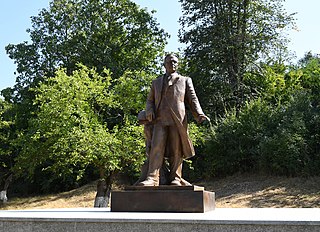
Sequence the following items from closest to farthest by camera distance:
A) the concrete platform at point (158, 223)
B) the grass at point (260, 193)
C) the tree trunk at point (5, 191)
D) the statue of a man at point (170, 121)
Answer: the concrete platform at point (158, 223), the statue of a man at point (170, 121), the grass at point (260, 193), the tree trunk at point (5, 191)

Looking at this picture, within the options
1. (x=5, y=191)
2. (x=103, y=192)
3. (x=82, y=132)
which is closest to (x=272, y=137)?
(x=103, y=192)

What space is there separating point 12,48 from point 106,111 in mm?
Result: 10030

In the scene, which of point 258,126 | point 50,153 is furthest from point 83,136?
point 258,126

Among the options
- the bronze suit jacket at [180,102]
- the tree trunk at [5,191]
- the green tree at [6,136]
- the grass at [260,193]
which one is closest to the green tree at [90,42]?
the green tree at [6,136]

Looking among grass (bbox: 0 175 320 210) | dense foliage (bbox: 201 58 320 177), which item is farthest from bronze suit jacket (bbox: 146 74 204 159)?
dense foliage (bbox: 201 58 320 177)

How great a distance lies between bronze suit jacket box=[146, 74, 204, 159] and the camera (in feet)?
25.7

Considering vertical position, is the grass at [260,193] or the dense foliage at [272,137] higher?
the dense foliage at [272,137]

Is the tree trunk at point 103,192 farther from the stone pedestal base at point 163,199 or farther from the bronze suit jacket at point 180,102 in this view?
the stone pedestal base at point 163,199

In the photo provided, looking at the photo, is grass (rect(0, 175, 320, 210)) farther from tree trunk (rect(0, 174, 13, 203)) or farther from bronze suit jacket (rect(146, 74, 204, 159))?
bronze suit jacket (rect(146, 74, 204, 159))

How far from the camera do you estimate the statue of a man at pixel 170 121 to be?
7.82 metres

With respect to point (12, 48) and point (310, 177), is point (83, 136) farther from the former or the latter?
point (12, 48)

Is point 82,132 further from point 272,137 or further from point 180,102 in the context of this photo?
point 272,137

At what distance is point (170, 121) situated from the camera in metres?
7.92

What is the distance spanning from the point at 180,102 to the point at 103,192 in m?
10.2
